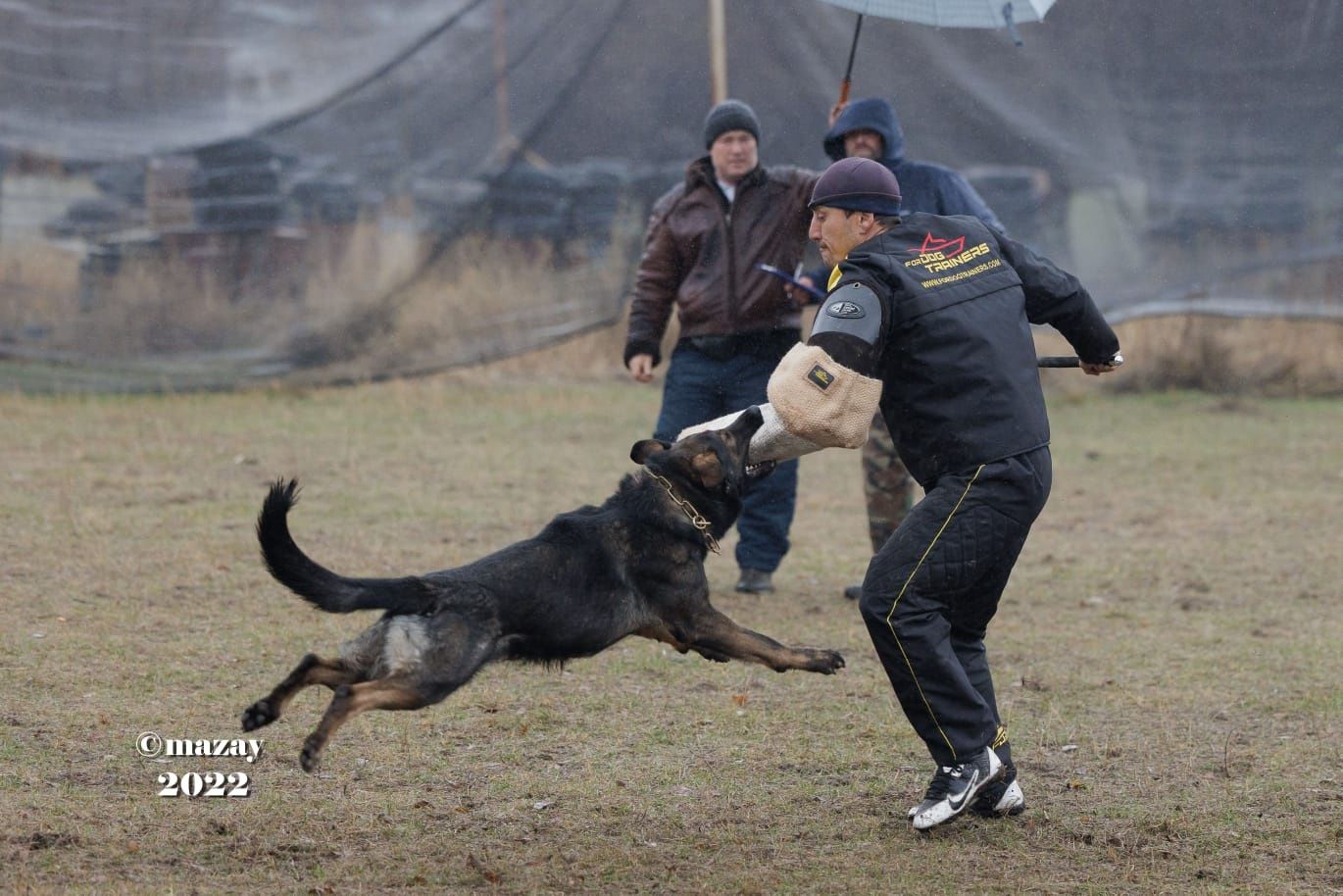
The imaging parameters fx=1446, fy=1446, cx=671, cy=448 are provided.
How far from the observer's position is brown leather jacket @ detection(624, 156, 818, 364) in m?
6.22

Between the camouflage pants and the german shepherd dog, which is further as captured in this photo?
the camouflage pants

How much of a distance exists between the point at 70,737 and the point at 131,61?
7682 mm

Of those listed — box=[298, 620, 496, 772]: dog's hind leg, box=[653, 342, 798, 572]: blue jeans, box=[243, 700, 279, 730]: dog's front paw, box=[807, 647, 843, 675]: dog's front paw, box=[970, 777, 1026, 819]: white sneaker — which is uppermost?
box=[653, 342, 798, 572]: blue jeans

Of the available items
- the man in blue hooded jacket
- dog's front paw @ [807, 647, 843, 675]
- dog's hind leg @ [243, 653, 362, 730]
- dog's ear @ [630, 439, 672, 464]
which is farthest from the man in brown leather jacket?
dog's hind leg @ [243, 653, 362, 730]

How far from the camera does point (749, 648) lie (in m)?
4.04

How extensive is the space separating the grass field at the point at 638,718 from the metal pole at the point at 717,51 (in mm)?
3417

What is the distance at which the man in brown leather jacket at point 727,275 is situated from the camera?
6223 mm

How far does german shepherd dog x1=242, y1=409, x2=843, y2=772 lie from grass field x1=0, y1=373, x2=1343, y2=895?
42 cm

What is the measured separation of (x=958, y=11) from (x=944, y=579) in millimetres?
2912

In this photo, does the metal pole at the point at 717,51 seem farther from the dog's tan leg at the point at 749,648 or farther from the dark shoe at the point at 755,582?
the dog's tan leg at the point at 749,648

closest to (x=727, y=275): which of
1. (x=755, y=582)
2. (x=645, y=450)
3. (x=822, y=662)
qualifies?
(x=755, y=582)

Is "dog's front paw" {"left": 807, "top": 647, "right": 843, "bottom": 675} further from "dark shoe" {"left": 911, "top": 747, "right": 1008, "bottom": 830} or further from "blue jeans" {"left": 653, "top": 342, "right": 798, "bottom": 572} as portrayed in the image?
"blue jeans" {"left": 653, "top": 342, "right": 798, "bottom": 572}

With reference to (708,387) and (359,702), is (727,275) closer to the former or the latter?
(708,387)

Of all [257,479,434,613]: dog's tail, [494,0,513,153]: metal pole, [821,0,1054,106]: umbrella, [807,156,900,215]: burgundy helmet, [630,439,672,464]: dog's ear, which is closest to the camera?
[257,479,434,613]: dog's tail
